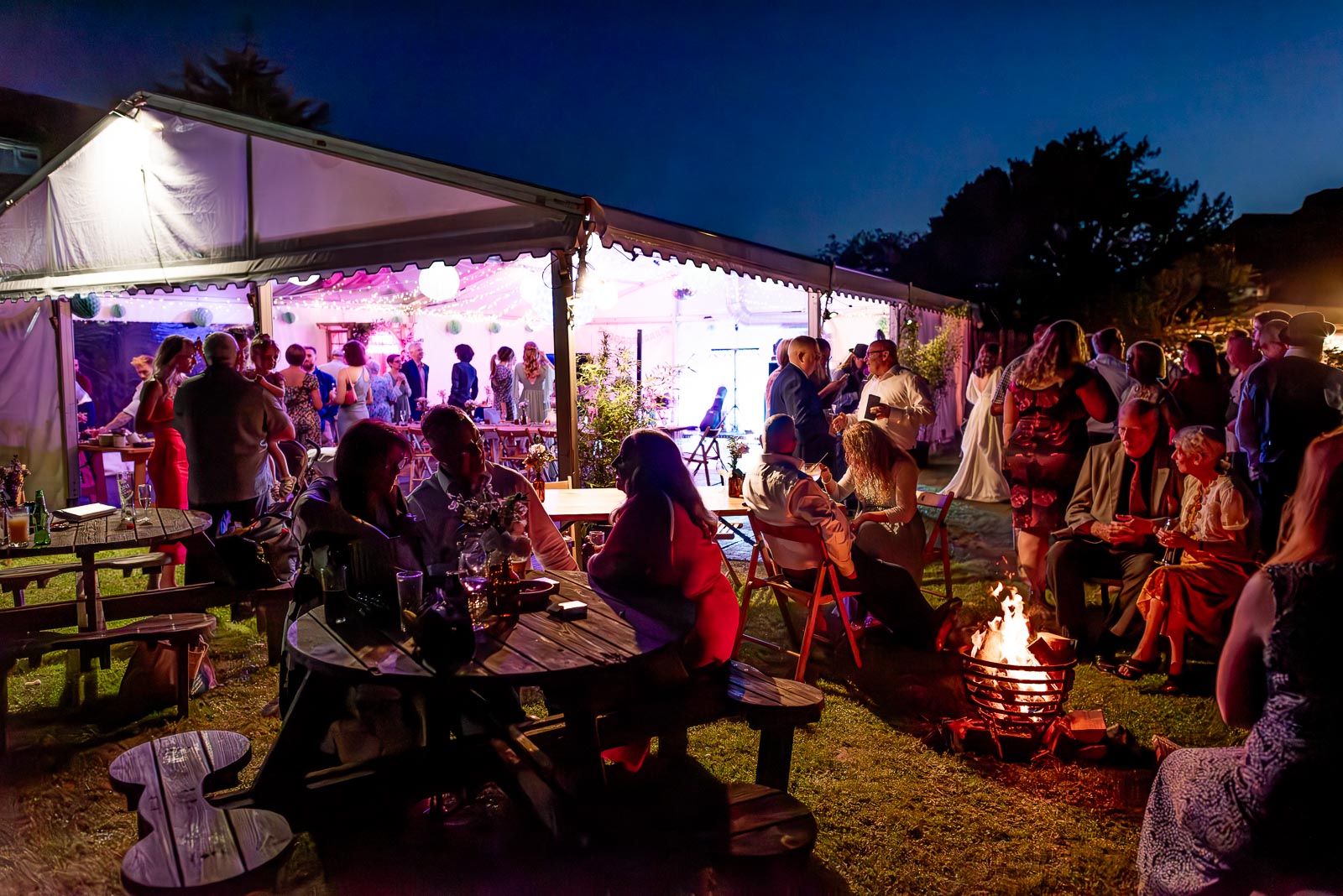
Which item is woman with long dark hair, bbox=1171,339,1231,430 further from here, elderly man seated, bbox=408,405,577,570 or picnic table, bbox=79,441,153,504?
picnic table, bbox=79,441,153,504

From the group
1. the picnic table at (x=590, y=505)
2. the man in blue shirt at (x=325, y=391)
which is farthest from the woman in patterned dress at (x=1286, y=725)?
the man in blue shirt at (x=325, y=391)

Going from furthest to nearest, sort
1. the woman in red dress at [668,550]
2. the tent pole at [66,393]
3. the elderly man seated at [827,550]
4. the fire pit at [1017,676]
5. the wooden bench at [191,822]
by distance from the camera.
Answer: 1. the tent pole at [66,393]
2. the elderly man seated at [827,550]
3. the fire pit at [1017,676]
4. the woman in red dress at [668,550]
5. the wooden bench at [191,822]

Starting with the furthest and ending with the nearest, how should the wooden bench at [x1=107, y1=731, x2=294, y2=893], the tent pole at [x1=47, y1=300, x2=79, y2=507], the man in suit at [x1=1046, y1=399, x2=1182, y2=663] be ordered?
the tent pole at [x1=47, y1=300, x2=79, y2=507] → the man in suit at [x1=1046, y1=399, x2=1182, y2=663] → the wooden bench at [x1=107, y1=731, x2=294, y2=893]

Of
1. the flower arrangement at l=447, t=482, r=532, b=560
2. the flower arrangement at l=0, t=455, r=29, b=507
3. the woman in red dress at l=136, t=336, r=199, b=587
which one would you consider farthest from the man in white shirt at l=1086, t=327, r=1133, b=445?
the flower arrangement at l=0, t=455, r=29, b=507

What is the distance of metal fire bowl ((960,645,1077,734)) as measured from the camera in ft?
10.5

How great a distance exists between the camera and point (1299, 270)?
21438 millimetres

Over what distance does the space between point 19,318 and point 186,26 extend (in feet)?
12.3

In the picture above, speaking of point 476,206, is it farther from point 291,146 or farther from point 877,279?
point 877,279

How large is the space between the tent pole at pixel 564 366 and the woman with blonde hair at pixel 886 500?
6.52ft

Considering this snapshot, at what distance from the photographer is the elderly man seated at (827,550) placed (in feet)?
13.1

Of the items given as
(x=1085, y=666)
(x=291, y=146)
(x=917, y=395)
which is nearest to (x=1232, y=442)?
(x=917, y=395)

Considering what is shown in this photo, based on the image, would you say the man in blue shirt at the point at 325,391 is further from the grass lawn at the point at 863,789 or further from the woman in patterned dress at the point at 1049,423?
the woman in patterned dress at the point at 1049,423

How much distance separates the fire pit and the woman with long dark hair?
346 centimetres

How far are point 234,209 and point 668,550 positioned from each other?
18.8 ft
